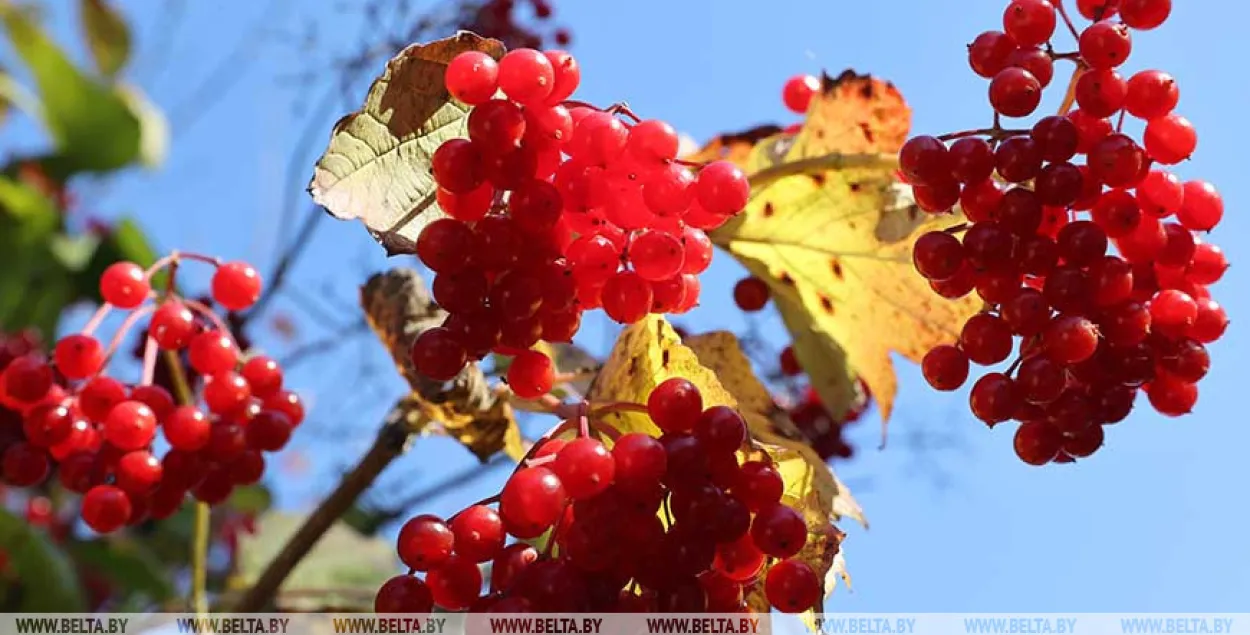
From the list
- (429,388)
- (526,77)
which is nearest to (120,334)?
(429,388)

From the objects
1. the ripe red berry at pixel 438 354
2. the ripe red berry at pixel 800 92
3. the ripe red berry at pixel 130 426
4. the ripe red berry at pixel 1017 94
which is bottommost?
the ripe red berry at pixel 130 426

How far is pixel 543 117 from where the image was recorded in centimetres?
68

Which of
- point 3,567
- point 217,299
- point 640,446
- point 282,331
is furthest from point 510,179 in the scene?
point 282,331

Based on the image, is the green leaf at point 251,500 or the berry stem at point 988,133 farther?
the green leaf at point 251,500

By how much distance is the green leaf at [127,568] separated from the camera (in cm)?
193

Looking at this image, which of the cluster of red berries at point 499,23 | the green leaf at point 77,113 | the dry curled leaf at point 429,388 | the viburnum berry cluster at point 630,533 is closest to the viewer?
the viburnum berry cluster at point 630,533

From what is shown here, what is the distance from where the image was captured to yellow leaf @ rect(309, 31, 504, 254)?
712 millimetres

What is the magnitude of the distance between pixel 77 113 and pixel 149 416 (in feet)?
5.99

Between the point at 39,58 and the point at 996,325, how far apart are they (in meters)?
2.38

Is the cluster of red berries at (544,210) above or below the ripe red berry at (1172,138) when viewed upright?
below

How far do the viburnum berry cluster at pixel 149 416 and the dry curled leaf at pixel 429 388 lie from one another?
0.32 feet

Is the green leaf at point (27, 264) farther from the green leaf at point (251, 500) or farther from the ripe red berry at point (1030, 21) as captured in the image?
the ripe red berry at point (1030, 21)

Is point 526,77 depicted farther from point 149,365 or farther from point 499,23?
point 499,23

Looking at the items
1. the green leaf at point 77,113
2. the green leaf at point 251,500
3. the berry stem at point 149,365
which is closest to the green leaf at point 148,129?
the green leaf at point 77,113
